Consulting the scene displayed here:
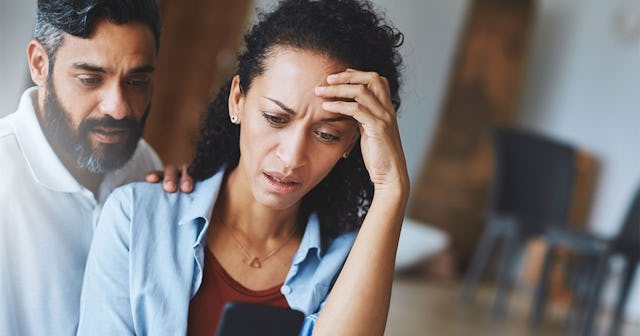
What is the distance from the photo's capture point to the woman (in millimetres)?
727

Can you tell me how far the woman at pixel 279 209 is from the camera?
73cm

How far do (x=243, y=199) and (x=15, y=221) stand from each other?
0.81 ft

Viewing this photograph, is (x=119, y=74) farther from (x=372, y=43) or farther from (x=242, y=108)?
(x=372, y=43)

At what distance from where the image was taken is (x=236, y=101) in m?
0.81

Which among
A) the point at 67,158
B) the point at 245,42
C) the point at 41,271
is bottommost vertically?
the point at 41,271

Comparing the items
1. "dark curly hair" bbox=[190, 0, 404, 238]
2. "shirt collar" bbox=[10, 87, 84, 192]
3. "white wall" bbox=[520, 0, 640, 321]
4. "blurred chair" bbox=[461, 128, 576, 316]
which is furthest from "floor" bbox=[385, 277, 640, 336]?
"shirt collar" bbox=[10, 87, 84, 192]

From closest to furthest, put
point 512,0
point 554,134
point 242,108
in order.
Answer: point 242,108, point 512,0, point 554,134

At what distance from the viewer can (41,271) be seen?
710 mm

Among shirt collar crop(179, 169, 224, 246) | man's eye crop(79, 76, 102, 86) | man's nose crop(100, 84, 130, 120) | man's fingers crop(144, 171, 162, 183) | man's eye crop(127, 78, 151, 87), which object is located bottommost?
shirt collar crop(179, 169, 224, 246)

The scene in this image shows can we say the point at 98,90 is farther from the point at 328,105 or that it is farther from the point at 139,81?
the point at 328,105

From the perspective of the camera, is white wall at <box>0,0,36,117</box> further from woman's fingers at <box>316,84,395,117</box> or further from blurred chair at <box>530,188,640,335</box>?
blurred chair at <box>530,188,640,335</box>

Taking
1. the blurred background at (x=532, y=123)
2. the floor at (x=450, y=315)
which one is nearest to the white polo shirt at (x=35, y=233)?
the floor at (x=450, y=315)

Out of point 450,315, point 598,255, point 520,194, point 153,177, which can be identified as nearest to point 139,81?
point 153,177

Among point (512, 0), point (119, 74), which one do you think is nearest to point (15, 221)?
point (119, 74)
